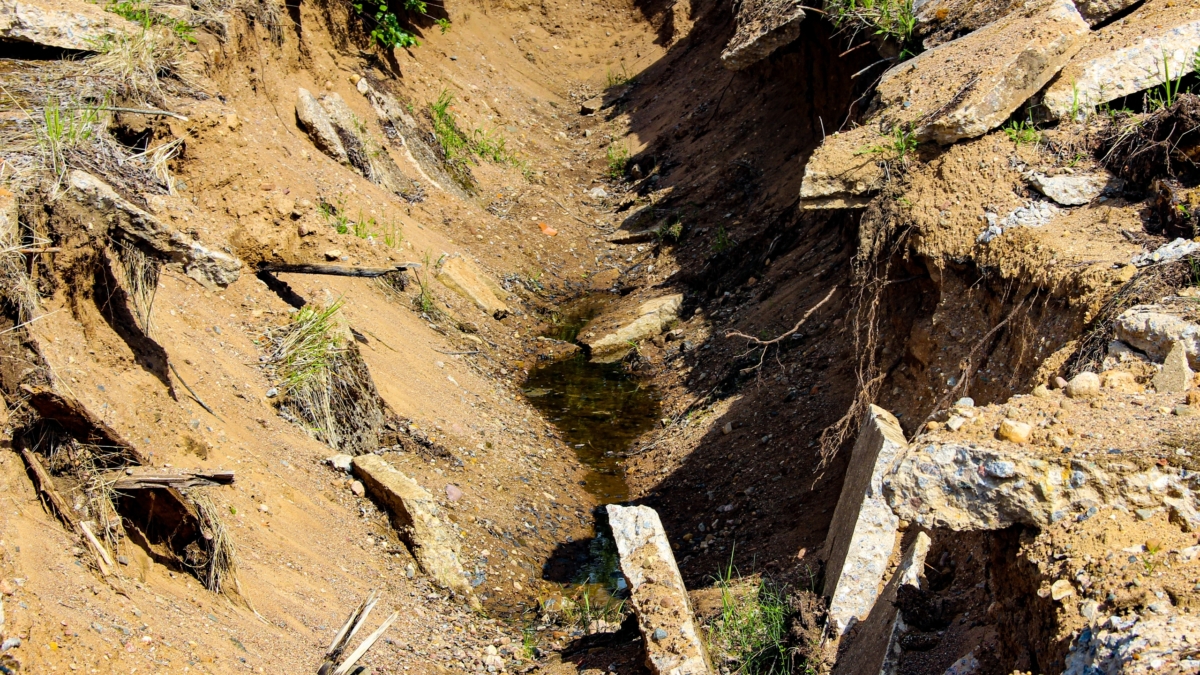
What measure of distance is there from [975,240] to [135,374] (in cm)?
414

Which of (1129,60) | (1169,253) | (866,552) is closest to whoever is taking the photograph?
(1169,253)

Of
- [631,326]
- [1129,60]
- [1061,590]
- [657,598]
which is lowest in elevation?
[631,326]

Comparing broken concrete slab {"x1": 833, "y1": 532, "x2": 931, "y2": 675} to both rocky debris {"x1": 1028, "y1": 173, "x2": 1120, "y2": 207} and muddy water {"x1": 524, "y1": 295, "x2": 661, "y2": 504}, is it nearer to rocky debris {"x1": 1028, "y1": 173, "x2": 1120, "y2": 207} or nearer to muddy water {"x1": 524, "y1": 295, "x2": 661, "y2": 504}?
rocky debris {"x1": 1028, "y1": 173, "x2": 1120, "y2": 207}

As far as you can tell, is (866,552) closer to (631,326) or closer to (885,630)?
(885,630)

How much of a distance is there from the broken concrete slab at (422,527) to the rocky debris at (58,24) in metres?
3.68

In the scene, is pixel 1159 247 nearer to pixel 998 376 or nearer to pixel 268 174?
pixel 998 376

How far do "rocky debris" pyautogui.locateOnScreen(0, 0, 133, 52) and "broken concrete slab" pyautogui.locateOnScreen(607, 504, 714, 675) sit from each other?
4.94m

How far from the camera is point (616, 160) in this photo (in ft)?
41.1

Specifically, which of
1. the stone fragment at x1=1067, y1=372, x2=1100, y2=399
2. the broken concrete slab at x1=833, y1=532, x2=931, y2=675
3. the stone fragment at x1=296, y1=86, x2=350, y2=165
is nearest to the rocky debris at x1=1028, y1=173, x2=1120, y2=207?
the stone fragment at x1=1067, y1=372, x2=1100, y2=399

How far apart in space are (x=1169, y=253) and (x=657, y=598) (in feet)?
8.70

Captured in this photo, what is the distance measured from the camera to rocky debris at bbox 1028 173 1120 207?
14.6 feet

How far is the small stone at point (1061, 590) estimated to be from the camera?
8.09 ft

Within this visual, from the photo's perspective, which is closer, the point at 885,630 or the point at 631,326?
the point at 885,630

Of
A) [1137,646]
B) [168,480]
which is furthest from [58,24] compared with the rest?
[1137,646]
